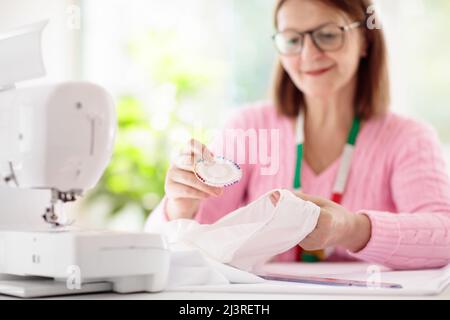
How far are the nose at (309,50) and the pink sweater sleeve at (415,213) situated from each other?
0.27 m

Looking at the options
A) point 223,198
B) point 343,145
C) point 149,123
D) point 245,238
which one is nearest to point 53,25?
point 223,198

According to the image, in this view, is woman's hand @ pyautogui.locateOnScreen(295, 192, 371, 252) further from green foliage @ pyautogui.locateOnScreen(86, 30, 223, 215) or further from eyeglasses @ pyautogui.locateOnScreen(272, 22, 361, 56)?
green foliage @ pyautogui.locateOnScreen(86, 30, 223, 215)

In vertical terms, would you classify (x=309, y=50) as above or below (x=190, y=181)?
above

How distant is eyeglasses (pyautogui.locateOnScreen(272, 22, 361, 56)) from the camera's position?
1.45m

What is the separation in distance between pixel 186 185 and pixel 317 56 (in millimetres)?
417

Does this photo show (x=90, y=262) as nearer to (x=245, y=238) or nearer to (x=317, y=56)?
(x=245, y=238)

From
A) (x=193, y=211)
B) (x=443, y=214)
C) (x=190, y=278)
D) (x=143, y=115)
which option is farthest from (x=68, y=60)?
(x=190, y=278)

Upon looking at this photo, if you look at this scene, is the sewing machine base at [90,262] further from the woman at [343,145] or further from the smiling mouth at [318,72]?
the smiling mouth at [318,72]

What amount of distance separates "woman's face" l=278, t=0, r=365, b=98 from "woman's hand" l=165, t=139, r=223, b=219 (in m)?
0.37

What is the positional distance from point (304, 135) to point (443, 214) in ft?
1.15

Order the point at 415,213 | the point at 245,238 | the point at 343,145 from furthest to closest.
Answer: the point at 343,145 < the point at 415,213 < the point at 245,238

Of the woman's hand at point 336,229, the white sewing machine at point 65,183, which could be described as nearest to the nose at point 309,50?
the woman's hand at point 336,229

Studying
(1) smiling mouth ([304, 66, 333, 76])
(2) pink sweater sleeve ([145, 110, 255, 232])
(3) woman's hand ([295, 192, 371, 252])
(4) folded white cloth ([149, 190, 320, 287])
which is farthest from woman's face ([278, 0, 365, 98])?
(4) folded white cloth ([149, 190, 320, 287])

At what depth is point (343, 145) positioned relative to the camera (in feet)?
5.26
